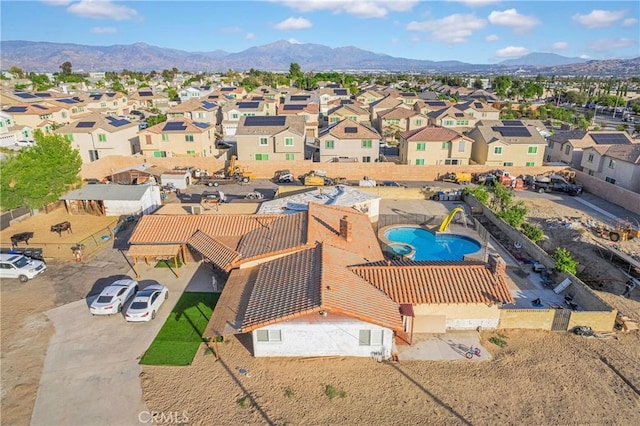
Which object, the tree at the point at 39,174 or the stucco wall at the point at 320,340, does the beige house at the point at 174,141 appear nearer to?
the tree at the point at 39,174

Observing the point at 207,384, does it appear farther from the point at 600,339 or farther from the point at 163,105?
the point at 163,105

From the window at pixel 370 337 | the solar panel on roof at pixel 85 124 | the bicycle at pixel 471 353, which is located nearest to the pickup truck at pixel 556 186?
the bicycle at pixel 471 353

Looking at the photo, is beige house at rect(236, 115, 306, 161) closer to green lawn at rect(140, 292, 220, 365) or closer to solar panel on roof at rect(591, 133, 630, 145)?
green lawn at rect(140, 292, 220, 365)

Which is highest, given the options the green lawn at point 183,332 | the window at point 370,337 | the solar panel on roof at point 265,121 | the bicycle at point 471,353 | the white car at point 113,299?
the solar panel on roof at point 265,121

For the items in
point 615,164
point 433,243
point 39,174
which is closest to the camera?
point 433,243

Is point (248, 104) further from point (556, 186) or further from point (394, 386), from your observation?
point (394, 386)

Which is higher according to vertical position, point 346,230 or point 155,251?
point 346,230

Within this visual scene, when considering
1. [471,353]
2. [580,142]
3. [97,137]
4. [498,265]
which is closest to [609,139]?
[580,142]
